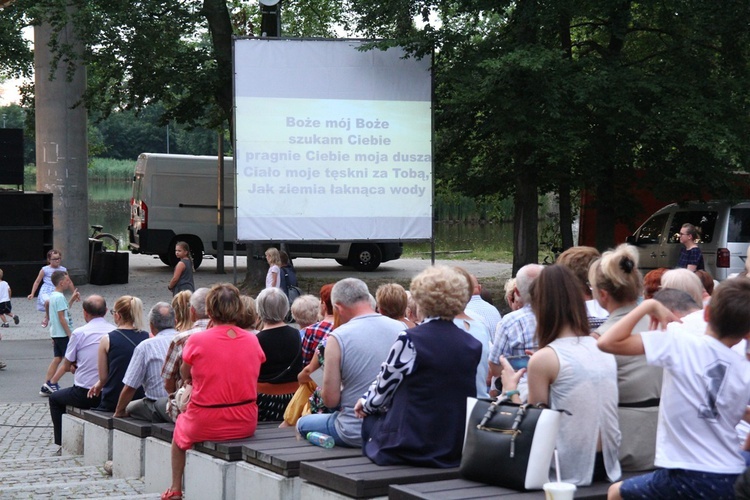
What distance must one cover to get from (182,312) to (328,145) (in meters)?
8.95

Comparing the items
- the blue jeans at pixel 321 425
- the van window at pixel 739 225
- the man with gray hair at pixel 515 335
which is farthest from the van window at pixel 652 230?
the blue jeans at pixel 321 425

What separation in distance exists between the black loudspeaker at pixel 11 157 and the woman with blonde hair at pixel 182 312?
53.0 feet

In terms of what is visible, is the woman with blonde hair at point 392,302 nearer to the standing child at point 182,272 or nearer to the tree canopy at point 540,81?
the standing child at point 182,272

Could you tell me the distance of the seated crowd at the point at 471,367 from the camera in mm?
4062

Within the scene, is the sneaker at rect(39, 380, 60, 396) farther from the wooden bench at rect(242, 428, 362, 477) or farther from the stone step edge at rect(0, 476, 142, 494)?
the wooden bench at rect(242, 428, 362, 477)

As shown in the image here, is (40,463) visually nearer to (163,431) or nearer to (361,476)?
(163,431)

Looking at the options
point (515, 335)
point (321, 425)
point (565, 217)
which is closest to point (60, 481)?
point (321, 425)

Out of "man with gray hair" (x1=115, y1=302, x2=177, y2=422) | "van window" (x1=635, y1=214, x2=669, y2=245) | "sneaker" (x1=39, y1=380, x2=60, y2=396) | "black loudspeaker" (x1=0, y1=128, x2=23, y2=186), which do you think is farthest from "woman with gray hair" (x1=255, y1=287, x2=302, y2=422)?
"black loudspeaker" (x1=0, y1=128, x2=23, y2=186)

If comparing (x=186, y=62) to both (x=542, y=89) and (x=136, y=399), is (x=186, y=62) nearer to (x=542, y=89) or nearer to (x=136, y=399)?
(x=542, y=89)

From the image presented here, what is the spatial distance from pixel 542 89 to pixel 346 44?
11.1 ft

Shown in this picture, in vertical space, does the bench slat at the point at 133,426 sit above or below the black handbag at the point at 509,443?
below

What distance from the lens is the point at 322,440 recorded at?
6230 mm

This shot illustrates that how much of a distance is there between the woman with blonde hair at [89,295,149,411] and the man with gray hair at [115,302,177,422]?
412mm

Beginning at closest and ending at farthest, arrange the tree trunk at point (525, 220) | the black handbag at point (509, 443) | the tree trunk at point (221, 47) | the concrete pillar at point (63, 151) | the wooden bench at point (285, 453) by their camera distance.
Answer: the black handbag at point (509, 443) < the wooden bench at point (285, 453) < the tree trunk at point (525, 220) < the tree trunk at point (221, 47) < the concrete pillar at point (63, 151)
